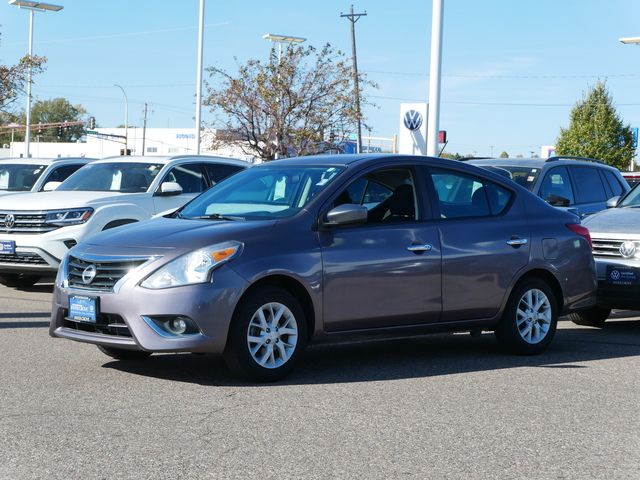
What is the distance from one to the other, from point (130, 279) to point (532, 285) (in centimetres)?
355

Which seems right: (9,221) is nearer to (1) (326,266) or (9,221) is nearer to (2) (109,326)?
(2) (109,326)

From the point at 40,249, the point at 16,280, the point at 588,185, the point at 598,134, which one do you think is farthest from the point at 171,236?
the point at 598,134

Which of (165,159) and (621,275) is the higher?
(165,159)

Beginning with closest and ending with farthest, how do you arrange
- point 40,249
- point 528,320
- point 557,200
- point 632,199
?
point 528,320 < point 632,199 < point 40,249 < point 557,200

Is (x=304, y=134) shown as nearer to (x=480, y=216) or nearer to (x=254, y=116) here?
(x=254, y=116)

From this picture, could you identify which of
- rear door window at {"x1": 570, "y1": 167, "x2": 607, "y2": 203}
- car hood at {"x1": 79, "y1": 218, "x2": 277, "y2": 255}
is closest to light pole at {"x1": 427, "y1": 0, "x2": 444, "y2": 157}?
rear door window at {"x1": 570, "y1": 167, "x2": 607, "y2": 203}

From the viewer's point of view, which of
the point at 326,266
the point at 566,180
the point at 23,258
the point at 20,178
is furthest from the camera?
the point at 20,178

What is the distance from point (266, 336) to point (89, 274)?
131 centimetres

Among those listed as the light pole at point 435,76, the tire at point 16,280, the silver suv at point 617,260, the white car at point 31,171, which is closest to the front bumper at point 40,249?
the tire at point 16,280

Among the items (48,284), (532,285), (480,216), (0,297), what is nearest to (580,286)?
(532,285)

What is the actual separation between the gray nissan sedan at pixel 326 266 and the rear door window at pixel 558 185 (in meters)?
4.78

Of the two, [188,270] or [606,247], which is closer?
[188,270]

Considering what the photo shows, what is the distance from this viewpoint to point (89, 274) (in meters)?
7.54

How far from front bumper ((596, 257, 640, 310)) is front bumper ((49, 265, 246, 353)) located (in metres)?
4.95
